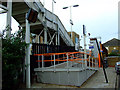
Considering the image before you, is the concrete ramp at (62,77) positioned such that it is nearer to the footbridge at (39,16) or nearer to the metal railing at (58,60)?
the metal railing at (58,60)

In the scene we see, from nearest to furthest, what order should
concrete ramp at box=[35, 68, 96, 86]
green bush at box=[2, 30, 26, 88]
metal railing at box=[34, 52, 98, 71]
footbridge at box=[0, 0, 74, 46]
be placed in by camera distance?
green bush at box=[2, 30, 26, 88], concrete ramp at box=[35, 68, 96, 86], metal railing at box=[34, 52, 98, 71], footbridge at box=[0, 0, 74, 46]

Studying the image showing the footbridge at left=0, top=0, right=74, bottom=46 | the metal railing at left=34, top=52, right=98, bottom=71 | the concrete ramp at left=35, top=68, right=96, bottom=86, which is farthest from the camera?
the footbridge at left=0, top=0, right=74, bottom=46

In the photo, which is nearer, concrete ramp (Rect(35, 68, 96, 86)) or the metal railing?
concrete ramp (Rect(35, 68, 96, 86))

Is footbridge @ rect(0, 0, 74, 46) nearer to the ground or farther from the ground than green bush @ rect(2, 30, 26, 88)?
farther from the ground

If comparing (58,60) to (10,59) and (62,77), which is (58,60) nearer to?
(62,77)

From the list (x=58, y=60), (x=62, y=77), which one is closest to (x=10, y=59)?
(x=58, y=60)

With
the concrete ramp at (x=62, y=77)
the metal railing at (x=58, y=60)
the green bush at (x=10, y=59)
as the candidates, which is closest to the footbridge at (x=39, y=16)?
the green bush at (x=10, y=59)

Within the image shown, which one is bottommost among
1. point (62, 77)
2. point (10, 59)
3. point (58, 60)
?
point (62, 77)

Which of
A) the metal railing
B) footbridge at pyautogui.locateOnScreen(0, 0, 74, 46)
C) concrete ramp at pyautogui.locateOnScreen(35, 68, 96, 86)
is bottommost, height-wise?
concrete ramp at pyautogui.locateOnScreen(35, 68, 96, 86)

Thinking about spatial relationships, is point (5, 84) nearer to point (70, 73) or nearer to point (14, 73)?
point (14, 73)

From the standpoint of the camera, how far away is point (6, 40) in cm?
535

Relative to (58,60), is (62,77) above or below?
below

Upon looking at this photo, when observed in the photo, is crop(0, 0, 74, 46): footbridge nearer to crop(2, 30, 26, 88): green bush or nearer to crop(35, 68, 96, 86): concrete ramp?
crop(2, 30, 26, 88): green bush

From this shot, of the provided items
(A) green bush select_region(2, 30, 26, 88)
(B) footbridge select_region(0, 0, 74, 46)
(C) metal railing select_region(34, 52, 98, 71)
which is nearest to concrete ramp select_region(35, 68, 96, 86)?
(C) metal railing select_region(34, 52, 98, 71)
